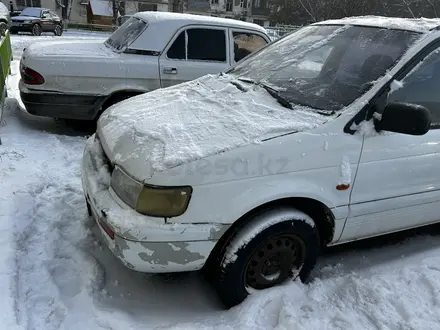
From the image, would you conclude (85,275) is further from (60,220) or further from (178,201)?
(178,201)

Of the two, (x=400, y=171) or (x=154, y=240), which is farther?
(x=400, y=171)

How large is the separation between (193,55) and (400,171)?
3813 mm

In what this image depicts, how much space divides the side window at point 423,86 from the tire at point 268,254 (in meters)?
1.07

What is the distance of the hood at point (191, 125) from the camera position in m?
2.45

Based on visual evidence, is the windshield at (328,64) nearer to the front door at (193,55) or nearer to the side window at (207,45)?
the front door at (193,55)

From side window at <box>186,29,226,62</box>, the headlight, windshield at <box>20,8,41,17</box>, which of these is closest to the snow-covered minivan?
the headlight

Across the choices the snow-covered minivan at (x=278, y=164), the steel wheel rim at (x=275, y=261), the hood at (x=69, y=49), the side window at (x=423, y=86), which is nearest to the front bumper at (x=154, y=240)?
the snow-covered minivan at (x=278, y=164)

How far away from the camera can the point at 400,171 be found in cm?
286

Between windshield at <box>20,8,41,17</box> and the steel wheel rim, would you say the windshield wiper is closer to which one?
the steel wheel rim

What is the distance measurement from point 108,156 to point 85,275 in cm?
86

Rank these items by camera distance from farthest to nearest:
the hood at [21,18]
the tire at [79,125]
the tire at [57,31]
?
the tire at [57,31] → the hood at [21,18] → the tire at [79,125]

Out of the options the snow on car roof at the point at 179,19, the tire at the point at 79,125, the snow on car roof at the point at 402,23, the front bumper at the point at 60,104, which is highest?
the snow on car roof at the point at 402,23

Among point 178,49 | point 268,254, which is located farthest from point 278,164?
point 178,49

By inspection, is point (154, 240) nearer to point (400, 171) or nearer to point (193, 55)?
point (400, 171)
